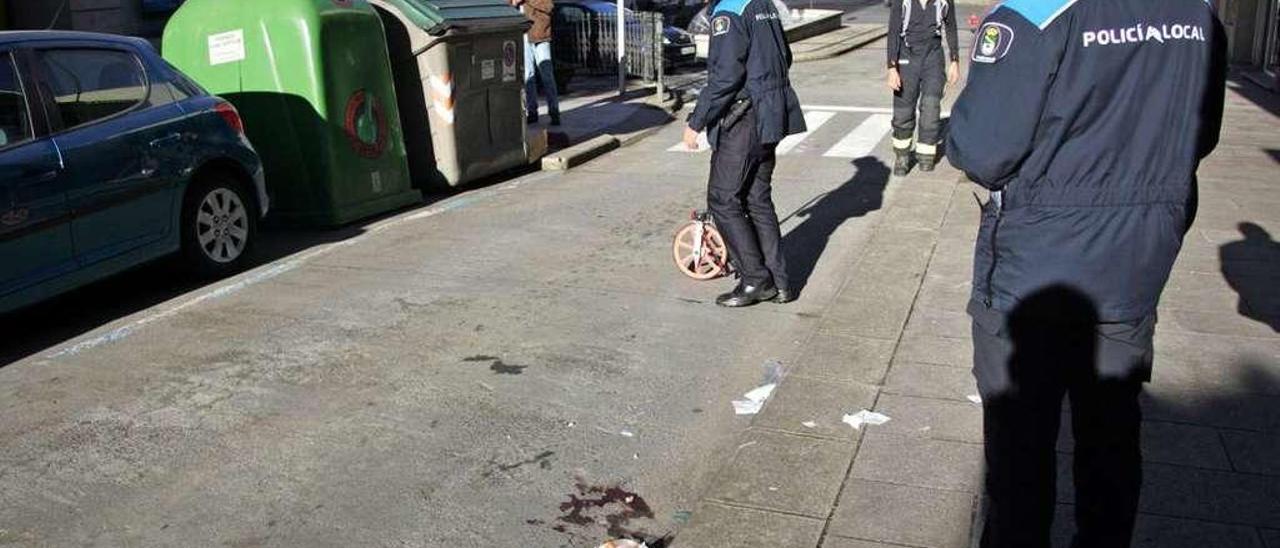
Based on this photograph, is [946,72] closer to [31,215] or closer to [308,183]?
[308,183]

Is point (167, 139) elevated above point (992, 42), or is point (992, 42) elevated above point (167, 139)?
point (992, 42)

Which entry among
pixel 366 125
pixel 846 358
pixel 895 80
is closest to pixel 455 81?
pixel 366 125

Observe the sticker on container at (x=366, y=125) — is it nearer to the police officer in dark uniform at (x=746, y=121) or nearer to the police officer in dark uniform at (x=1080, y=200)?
the police officer in dark uniform at (x=746, y=121)

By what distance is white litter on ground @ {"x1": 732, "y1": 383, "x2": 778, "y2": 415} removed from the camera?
5281 mm

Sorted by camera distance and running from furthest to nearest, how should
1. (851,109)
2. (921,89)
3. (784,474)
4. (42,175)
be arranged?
(851,109)
(921,89)
(42,175)
(784,474)

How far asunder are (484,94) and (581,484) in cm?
655

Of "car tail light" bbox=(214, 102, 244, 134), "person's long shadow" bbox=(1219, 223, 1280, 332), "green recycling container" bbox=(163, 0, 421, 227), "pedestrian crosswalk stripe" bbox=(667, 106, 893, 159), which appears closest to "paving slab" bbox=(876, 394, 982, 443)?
"person's long shadow" bbox=(1219, 223, 1280, 332)

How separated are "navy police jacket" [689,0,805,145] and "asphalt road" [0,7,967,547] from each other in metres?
1.03

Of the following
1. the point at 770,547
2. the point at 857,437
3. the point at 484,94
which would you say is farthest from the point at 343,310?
the point at 484,94

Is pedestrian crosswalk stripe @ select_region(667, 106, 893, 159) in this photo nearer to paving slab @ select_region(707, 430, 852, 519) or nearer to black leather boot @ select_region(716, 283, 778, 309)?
black leather boot @ select_region(716, 283, 778, 309)

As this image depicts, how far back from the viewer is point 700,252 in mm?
7348

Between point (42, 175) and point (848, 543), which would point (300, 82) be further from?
point (848, 543)

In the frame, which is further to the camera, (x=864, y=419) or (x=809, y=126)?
(x=809, y=126)

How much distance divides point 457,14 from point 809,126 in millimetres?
5107
